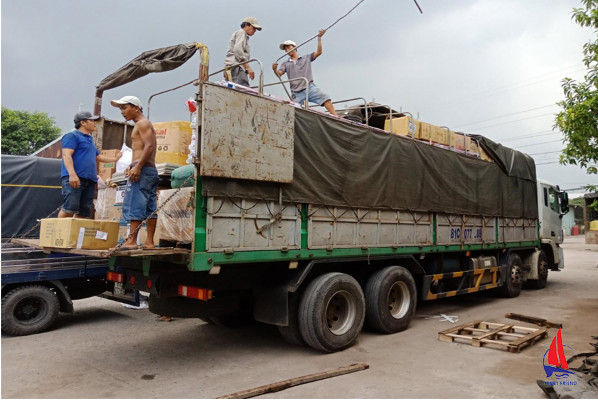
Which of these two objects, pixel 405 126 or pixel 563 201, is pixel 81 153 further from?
pixel 563 201

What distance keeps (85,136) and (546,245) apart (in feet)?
36.8

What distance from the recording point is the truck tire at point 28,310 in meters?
6.23

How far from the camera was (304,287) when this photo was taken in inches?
218

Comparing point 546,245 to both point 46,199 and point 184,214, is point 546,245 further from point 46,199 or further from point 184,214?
point 46,199

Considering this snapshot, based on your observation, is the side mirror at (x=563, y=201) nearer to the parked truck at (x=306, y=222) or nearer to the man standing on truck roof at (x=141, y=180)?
the parked truck at (x=306, y=222)

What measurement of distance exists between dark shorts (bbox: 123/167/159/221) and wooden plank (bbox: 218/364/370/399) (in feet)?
6.75

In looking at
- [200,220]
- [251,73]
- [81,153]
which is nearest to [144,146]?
[200,220]

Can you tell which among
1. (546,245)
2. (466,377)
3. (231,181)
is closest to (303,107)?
(231,181)

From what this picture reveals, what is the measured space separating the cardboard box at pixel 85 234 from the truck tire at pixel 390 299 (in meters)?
3.49

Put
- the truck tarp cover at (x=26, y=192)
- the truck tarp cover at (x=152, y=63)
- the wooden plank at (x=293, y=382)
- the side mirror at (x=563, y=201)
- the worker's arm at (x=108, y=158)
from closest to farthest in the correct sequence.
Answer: the wooden plank at (x=293, y=382)
the truck tarp cover at (x=152, y=63)
the worker's arm at (x=108, y=158)
the truck tarp cover at (x=26, y=192)
the side mirror at (x=563, y=201)

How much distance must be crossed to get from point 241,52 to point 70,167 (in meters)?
2.82

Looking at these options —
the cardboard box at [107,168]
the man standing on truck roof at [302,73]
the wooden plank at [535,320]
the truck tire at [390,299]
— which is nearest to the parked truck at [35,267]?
the cardboard box at [107,168]

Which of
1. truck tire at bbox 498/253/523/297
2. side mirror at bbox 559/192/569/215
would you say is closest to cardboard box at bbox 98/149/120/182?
truck tire at bbox 498/253/523/297

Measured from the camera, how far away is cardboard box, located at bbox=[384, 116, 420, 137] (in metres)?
7.39
